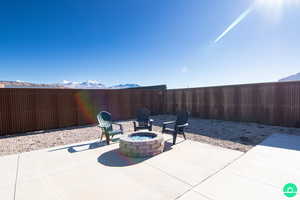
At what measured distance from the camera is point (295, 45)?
6496mm

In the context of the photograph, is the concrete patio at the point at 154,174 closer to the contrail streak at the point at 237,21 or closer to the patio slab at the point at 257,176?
the patio slab at the point at 257,176

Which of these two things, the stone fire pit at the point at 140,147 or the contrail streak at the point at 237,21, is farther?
the contrail streak at the point at 237,21

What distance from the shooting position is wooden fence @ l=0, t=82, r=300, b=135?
225 inches

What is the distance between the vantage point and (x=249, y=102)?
684 cm

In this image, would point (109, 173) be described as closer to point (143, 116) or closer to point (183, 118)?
point (183, 118)

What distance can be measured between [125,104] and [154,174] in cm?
646

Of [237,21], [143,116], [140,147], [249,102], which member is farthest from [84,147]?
[249,102]

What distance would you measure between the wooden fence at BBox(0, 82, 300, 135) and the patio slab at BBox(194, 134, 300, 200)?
133 inches

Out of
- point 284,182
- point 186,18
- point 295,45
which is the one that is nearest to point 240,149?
point 284,182

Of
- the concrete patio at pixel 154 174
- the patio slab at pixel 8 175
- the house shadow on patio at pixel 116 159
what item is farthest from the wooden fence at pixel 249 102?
the patio slab at pixel 8 175

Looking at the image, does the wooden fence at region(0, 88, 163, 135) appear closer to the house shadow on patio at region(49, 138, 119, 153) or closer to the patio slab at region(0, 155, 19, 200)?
the patio slab at region(0, 155, 19, 200)

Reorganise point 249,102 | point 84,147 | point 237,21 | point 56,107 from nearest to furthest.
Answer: point 84,147 → point 237,21 → point 56,107 → point 249,102

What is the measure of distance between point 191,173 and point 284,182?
1.36m

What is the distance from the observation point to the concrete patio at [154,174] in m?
1.98
